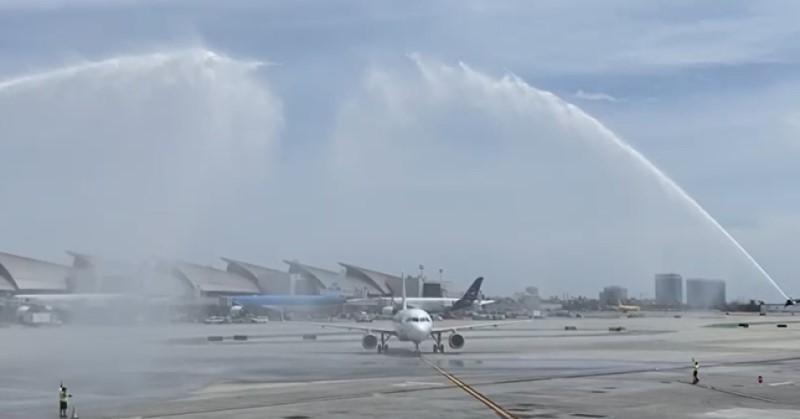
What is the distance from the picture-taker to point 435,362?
5300cm

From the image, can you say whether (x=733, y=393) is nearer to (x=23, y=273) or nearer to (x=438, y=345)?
(x=438, y=345)

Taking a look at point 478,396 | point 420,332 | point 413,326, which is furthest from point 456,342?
point 478,396

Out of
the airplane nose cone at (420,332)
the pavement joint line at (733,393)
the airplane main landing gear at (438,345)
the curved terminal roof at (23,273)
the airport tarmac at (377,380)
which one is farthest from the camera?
the curved terminal roof at (23,273)

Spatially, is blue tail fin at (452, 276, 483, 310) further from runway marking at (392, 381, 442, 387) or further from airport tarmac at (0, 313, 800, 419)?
runway marking at (392, 381, 442, 387)

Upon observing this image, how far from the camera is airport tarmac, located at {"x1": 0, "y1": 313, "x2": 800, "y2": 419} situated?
2981cm

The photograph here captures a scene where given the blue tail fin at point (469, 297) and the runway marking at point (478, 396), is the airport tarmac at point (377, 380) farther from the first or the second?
the blue tail fin at point (469, 297)

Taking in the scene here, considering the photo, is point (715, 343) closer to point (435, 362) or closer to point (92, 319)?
point (435, 362)

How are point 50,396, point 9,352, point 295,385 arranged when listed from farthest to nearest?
point 9,352
point 295,385
point 50,396

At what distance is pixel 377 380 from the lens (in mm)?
40719

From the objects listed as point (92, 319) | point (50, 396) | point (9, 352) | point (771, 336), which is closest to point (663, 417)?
point (50, 396)

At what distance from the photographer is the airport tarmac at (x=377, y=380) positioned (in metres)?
29.8

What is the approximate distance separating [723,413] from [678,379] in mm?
12813

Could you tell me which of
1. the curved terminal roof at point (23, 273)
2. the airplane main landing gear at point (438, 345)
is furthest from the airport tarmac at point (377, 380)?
the curved terminal roof at point (23, 273)

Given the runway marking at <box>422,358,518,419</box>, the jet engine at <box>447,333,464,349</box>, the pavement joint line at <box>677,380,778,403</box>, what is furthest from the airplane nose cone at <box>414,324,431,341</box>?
the pavement joint line at <box>677,380,778,403</box>
